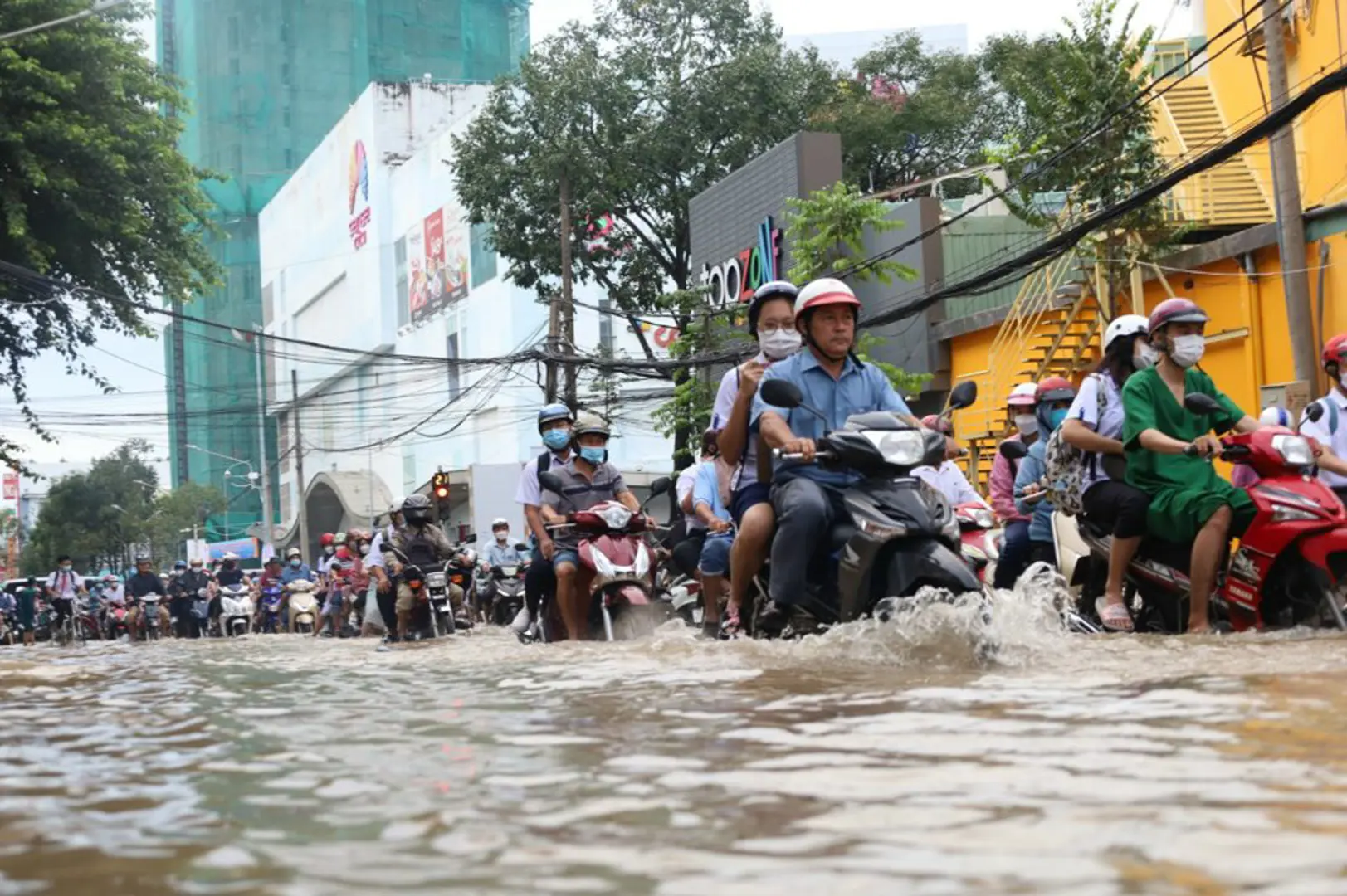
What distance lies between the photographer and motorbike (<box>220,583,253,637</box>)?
30312 millimetres

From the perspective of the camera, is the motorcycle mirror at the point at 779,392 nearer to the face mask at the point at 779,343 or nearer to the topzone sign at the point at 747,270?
the face mask at the point at 779,343

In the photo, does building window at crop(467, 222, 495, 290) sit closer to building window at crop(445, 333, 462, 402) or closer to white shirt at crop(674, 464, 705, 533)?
building window at crop(445, 333, 462, 402)

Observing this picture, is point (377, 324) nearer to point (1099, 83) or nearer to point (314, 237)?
point (314, 237)

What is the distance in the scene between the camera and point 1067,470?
8109 millimetres

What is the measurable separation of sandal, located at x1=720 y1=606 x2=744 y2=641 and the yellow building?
1036cm

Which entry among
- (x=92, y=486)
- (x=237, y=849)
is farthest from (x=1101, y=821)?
(x=92, y=486)

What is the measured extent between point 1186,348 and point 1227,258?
13197 mm

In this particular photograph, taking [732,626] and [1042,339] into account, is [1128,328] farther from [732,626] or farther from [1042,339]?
[1042,339]

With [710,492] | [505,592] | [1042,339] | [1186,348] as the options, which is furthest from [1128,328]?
[1042,339]

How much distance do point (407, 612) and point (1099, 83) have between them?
10135mm

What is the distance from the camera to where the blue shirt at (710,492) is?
9.82 metres

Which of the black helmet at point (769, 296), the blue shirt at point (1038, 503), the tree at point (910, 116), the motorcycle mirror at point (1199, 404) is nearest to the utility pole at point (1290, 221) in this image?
the blue shirt at point (1038, 503)

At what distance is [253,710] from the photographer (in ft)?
18.2

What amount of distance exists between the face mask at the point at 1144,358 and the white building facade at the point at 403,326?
3287 centimetres
